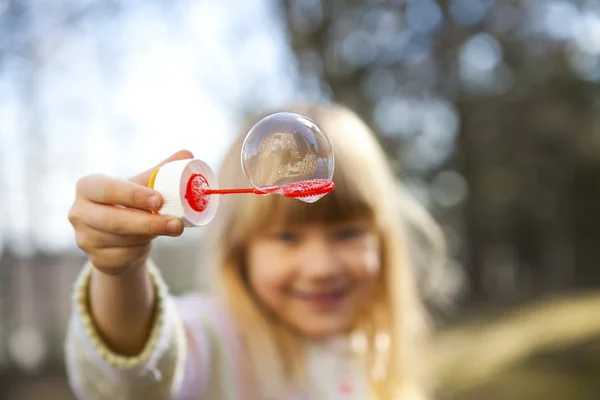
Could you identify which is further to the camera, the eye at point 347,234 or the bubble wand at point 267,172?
the eye at point 347,234

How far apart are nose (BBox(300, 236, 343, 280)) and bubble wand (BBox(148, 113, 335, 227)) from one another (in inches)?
17.8

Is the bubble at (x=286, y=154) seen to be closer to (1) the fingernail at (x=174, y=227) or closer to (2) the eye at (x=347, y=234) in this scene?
(1) the fingernail at (x=174, y=227)

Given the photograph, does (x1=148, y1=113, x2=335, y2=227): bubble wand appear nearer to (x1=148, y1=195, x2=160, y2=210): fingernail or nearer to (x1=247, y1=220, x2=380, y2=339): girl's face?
(x1=148, y1=195, x2=160, y2=210): fingernail

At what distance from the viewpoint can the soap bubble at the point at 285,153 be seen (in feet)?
3.05

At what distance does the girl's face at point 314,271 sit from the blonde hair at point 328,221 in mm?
39

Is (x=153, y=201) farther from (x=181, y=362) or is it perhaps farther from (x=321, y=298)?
(x=321, y=298)

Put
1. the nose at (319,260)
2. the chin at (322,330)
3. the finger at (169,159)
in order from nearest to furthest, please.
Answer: the finger at (169,159) < the nose at (319,260) < the chin at (322,330)

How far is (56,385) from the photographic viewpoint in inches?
223

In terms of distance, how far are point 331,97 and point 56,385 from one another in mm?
4620

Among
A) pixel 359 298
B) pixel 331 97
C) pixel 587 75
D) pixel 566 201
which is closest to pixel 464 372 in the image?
pixel 331 97

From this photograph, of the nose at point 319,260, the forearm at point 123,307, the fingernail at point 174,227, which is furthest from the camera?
the nose at point 319,260

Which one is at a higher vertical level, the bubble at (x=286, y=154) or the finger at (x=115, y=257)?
the bubble at (x=286, y=154)

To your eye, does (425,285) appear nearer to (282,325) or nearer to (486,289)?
(282,325)

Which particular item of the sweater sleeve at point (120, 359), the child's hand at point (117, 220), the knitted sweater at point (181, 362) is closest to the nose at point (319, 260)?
the knitted sweater at point (181, 362)
